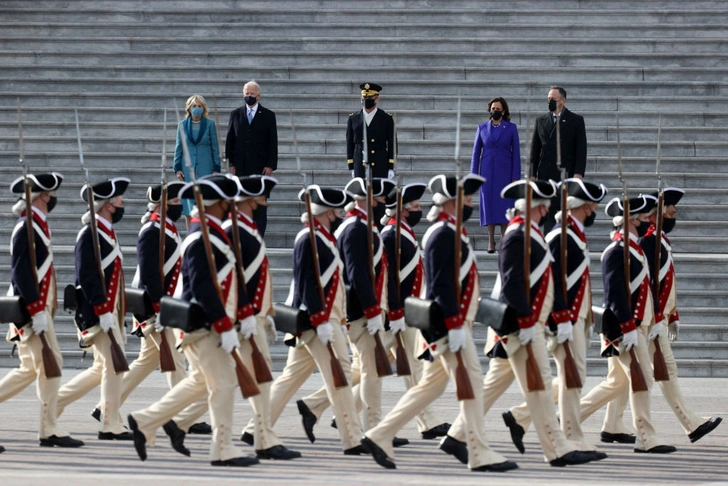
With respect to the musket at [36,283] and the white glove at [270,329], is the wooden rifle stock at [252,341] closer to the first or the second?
the white glove at [270,329]

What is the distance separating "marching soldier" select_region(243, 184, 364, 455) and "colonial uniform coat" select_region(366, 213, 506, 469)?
601 mm

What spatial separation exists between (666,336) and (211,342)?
11.5 ft

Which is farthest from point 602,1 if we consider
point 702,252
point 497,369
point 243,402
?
point 497,369

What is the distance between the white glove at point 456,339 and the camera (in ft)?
30.8

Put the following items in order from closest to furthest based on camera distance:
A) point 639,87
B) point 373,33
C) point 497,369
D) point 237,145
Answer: point 497,369 → point 237,145 → point 639,87 → point 373,33

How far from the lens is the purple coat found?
49.7 feet

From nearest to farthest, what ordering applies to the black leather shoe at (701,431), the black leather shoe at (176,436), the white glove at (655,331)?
the black leather shoe at (176,436) → the black leather shoe at (701,431) → the white glove at (655,331)

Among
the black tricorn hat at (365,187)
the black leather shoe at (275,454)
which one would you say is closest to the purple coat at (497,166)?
the black tricorn hat at (365,187)

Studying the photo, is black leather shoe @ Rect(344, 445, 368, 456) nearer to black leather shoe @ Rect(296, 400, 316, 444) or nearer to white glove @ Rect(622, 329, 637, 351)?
black leather shoe @ Rect(296, 400, 316, 444)

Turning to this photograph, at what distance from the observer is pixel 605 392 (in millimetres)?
10859

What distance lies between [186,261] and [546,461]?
2.63 metres

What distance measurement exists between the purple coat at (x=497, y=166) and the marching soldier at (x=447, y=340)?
210 inches

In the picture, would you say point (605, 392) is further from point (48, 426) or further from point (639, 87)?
point (639, 87)

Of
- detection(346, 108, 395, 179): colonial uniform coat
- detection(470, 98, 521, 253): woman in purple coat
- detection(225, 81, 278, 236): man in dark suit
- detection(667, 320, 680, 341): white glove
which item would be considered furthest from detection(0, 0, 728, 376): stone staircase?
detection(667, 320, 680, 341): white glove
